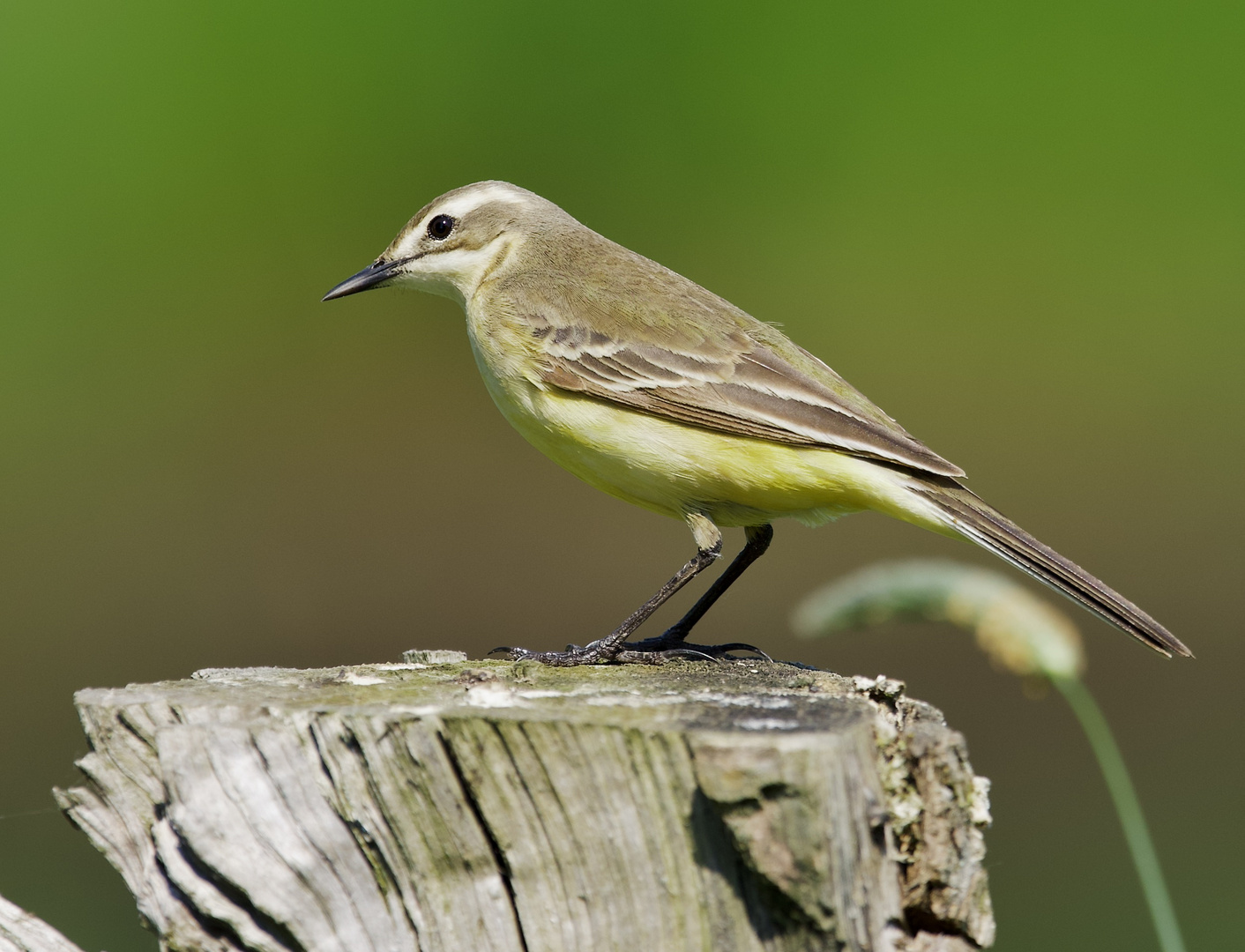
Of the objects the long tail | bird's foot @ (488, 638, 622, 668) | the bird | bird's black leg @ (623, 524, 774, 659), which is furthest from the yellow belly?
bird's foot @ (488, 638, 622, 668)

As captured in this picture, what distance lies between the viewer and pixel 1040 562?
5.41 m

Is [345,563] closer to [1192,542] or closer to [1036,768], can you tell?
[1036,768]

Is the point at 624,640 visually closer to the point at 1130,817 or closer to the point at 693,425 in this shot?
the point at 693,425

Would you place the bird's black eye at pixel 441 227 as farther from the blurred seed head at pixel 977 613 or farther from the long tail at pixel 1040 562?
the blurred seed head at pixel 977 613

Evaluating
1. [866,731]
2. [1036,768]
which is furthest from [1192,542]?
[866,731]

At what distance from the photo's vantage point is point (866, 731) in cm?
343

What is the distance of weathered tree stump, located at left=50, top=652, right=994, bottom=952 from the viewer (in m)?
3.24

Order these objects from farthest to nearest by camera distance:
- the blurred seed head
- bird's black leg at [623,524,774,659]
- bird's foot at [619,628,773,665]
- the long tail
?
bird's black leg at [623,524,774,659]
bird's foot at [619,628,773,665]
the long tail
the blurred seed head

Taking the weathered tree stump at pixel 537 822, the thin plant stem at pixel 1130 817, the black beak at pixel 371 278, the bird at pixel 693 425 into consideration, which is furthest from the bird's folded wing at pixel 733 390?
the weathered tree stump at pixel 537 822

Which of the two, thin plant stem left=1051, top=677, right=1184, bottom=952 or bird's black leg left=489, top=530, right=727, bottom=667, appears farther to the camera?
bird's black leg left=489, top=530, right=727, bottom=667

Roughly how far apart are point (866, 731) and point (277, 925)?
1596 millimetres

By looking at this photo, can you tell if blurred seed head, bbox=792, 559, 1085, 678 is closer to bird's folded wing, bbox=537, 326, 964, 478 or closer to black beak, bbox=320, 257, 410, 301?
bird's folded wing, bbox=537, 326, 964, 478

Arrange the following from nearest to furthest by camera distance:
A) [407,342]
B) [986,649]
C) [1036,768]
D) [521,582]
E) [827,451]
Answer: [986,649]
[827,451]
[1036,768]
[521,582]
[407,342]

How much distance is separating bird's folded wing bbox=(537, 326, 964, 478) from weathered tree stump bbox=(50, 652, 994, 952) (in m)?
1.96
